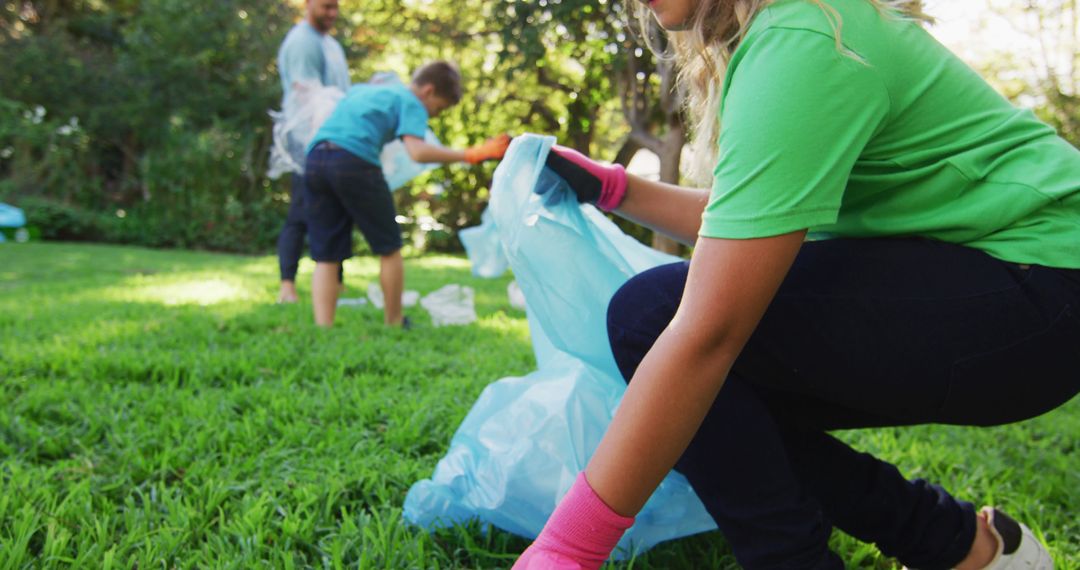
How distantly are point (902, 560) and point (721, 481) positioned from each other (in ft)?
1.53

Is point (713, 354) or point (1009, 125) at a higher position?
point (1009, 125)

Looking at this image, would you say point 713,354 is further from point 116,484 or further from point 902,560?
point 116,484

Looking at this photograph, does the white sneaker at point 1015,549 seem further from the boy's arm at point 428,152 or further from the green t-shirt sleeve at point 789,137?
the boy's arm at point 428,152

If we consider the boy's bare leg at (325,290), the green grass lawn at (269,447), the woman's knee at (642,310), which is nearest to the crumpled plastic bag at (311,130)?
the boy's bare leg at (325,290)

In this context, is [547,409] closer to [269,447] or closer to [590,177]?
[590,177]

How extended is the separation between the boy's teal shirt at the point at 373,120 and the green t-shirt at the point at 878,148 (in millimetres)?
2435

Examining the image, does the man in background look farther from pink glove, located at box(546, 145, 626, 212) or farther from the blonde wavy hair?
the blonde wavy hair

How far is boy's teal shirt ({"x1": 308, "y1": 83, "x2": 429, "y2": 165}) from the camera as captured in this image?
320 centimetres

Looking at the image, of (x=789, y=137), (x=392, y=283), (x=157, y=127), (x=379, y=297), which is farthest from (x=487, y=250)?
(x=157, y=127)

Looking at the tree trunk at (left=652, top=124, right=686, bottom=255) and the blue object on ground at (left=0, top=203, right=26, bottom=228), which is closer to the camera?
the tree trunk at (left=652, top=124, right=686, bottom=255)

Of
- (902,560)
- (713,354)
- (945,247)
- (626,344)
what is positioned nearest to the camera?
(713,354)

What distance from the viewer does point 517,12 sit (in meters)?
4.62

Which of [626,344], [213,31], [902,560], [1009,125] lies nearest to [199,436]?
[626,344]

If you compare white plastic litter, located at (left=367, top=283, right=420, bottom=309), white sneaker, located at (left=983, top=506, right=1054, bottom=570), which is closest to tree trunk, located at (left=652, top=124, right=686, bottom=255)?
white plastic litter, located at (left=367, top=283, right=420, bottom=309)
